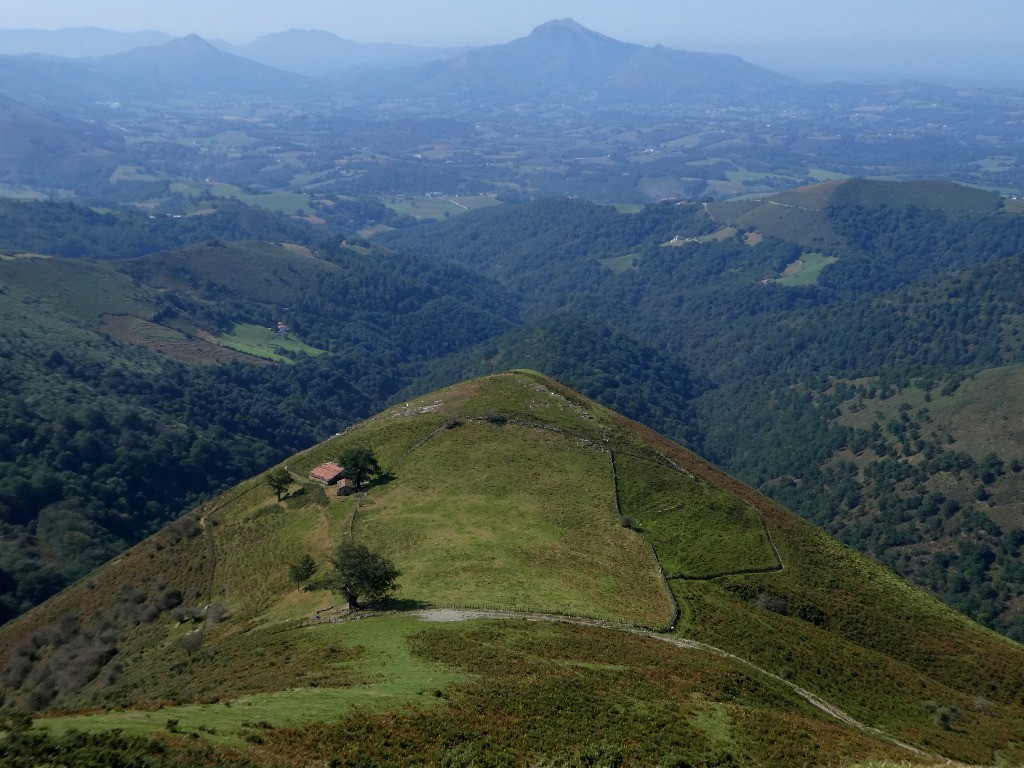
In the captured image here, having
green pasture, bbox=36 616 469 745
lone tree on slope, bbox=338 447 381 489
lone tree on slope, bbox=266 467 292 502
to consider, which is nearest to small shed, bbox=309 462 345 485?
lone tree on slope, bbox=338 447 381 489

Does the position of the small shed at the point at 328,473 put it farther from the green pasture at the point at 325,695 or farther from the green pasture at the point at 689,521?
the green pasture at the point at 325,695

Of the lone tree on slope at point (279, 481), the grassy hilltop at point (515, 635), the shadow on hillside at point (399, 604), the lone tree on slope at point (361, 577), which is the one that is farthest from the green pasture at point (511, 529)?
the lone tree on slope at point (279, 481)

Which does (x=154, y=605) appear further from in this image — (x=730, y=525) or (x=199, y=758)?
(x=730, y=525)

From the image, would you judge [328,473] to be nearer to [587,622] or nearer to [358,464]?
[358,464]

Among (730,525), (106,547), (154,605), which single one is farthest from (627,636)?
(106,547)

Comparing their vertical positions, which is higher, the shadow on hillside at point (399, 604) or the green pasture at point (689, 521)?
the shadow on hillside at point (399, 604)

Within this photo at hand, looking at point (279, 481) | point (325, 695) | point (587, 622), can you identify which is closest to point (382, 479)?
point (279, 481)
